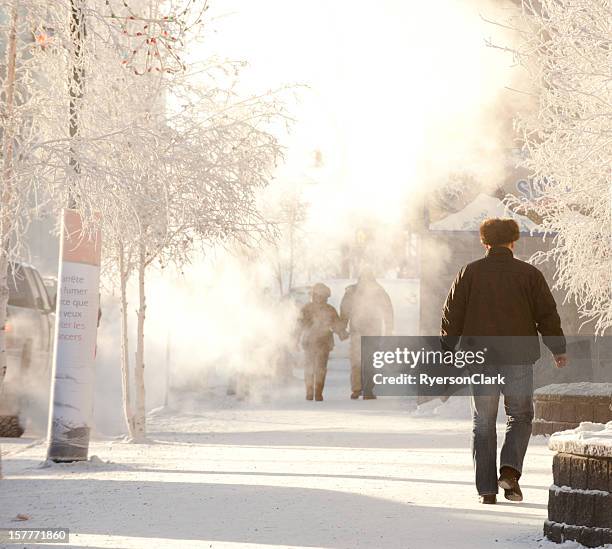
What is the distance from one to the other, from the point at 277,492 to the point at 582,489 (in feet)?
9.03

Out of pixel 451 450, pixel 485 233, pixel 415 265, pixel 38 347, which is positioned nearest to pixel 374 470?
pixel 451 450

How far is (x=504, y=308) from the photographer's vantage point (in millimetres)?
7418

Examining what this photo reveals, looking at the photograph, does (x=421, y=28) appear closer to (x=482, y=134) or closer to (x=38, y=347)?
(x=482, y=134)

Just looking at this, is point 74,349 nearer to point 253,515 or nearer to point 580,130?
point 253,515

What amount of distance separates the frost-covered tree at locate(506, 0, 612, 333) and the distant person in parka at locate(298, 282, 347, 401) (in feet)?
17.5

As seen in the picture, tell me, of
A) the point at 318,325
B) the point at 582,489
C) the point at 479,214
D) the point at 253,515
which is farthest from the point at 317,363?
the point at 582,489

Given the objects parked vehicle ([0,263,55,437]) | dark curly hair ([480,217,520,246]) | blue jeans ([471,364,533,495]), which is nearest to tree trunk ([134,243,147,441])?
parked vehicle ([0,263,55,437])

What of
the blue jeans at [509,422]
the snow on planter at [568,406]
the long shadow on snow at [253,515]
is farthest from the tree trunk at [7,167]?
the snow on planter at [568,406]

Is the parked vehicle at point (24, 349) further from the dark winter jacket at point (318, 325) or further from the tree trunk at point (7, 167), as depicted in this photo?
the dark winter jacket at point (318, 325)

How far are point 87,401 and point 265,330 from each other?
1201cm

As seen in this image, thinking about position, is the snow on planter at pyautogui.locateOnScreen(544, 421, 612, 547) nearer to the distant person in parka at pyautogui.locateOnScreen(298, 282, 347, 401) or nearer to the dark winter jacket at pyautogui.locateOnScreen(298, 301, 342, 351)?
the distant person in parka at pyautogui.locateOnScreen(298, 282, 347, 401)

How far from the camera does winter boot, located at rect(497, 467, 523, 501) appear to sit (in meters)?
7.43

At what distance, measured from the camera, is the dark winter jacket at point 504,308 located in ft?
24.1

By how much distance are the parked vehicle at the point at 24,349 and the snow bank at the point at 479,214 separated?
21.3 feet
